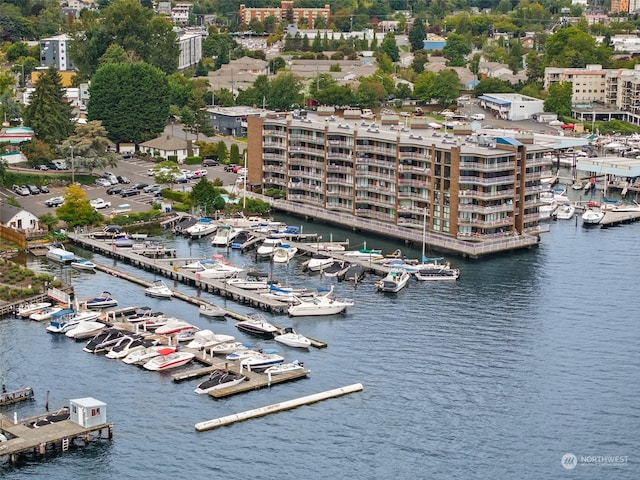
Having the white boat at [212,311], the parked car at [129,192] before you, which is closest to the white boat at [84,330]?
the white boat at [212,311]

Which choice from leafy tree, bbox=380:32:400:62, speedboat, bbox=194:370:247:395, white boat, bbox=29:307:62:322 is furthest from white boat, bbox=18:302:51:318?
leafy tree, bbox=380:32:400:62

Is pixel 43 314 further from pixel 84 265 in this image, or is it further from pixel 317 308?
pixel 317 308

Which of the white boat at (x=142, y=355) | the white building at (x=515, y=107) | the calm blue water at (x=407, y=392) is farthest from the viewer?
the white building at (x=515, y=107)

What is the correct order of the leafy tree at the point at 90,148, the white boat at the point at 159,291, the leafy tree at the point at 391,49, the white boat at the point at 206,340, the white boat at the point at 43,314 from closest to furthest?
1. the white boat at the point at 206,340
2. the white boat at the point at 43,314
3. the white boat at the point at 159,291
4. the leafy tree at the point at 90,148
5. the leafy tree at the point at 391,49

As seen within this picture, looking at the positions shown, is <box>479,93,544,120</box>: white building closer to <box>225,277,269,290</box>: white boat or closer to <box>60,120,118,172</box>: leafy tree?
<box>60,120,118,172</box>: leafy tree

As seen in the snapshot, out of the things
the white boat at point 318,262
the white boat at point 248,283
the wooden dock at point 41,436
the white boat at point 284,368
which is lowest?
the wooden dock at point 41,436

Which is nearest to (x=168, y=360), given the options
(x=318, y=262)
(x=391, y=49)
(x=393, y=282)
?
(x=393, y=282)

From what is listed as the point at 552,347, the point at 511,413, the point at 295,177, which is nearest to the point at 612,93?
the point at 295,177

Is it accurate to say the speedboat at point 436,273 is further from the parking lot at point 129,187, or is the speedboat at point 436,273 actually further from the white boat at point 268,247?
the parking lot at point 129,187
